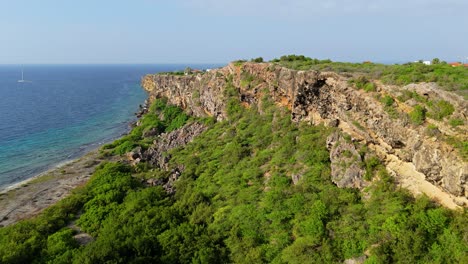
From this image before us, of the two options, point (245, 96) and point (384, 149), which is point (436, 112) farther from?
point (245, 96)

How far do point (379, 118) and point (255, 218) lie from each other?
15.3m

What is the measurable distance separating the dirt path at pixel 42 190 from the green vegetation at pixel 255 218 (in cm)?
694

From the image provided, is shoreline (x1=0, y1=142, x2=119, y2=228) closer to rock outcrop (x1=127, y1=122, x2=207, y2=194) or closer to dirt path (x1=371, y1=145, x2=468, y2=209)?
rock outcrop (x1=127, y1=122, x2=207, y2=194)

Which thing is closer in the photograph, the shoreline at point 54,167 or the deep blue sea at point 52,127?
the shoreline at point 54,167

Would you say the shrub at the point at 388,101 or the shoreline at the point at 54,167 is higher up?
the shrub at the point at 388,101

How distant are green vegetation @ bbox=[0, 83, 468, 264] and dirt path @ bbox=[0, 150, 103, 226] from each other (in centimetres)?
694

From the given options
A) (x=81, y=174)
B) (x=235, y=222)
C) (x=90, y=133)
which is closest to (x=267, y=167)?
(x=235, y=222)

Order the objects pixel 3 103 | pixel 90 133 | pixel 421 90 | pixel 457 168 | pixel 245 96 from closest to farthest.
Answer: pixel 457 168, pixel 421 90, pixel 245 96, pixel 90 133, pixel 3 103

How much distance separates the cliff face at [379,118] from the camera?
957 inches

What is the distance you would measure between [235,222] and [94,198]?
2086cm

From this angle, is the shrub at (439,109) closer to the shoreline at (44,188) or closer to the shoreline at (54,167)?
the shoreline at (44,188)

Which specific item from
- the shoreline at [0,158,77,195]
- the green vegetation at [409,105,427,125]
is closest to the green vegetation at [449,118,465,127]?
the green vegetation at [409,105,427,125]

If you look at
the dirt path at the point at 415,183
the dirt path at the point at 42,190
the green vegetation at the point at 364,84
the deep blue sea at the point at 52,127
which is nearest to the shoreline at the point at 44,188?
the dirt path at the point at 42,190

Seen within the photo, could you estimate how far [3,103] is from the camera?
426 feet
